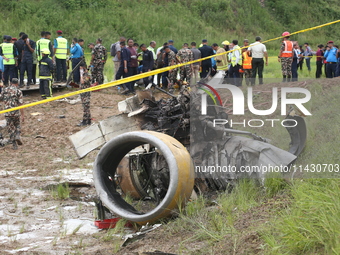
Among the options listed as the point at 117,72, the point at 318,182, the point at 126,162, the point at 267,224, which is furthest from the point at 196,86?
the point at 117,72

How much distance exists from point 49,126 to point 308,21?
37447 mm

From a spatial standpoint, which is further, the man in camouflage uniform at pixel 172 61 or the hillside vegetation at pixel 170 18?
the hillside vegetation at pixel 170 18

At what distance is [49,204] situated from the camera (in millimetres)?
8039

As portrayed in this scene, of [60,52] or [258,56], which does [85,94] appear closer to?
[60,52]

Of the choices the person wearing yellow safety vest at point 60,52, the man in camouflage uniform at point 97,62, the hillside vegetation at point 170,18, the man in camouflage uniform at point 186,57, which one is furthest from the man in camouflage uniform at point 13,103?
the hillside vegetation at point 170,18

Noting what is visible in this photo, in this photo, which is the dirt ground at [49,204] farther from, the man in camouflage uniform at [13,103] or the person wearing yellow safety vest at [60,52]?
the person wearing yellow safety vest at [60,52]

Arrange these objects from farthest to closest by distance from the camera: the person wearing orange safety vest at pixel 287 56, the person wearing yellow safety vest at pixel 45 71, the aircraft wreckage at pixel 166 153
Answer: the person wearing orange safety vest at pixel 287 56 < the person wearing yellow safety vest at pixel 45 71 < the aircraft wreckage at pixel 166 153

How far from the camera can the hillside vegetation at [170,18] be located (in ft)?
104

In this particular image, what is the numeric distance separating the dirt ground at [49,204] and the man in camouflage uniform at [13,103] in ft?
1.06

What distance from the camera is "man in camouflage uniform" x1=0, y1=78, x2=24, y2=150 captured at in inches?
480

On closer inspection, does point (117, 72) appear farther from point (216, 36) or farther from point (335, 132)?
point (216, 36)

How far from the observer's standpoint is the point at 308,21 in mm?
47375

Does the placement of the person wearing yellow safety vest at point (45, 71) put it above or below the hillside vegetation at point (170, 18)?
below

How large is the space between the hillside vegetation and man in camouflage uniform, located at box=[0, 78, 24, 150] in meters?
17.3
